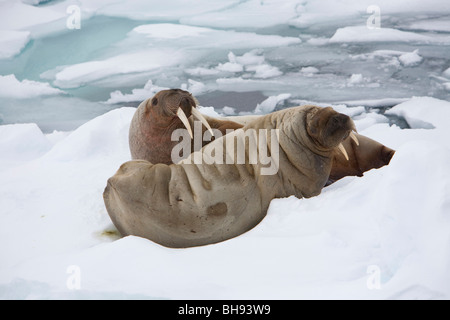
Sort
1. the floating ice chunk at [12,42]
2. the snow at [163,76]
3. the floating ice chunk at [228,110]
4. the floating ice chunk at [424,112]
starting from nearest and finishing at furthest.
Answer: the snow at [163,76] → the floating ice chunk at [424,112] → the floating ice chunk at [12,42] → the floating ice chunk at [228,110]

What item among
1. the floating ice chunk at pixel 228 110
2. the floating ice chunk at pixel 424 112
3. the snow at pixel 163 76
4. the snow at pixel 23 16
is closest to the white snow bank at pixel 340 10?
the snow at pixel 163 76

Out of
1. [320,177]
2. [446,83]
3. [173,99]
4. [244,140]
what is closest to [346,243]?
[320,177]

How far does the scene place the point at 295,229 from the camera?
9.78 ft

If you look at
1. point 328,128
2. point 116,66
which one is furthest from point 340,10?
point 328,128

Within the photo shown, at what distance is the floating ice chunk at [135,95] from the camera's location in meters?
6.39

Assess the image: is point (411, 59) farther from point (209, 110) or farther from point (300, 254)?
point (300, 254)

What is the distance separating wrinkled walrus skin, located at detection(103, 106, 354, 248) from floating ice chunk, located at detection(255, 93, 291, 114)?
7.82 ft

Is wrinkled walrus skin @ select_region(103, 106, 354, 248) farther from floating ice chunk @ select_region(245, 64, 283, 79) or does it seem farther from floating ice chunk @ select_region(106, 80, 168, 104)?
floating ice chunk @ select_region(106, 80, 168, 104)

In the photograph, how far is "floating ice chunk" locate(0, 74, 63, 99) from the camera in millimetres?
6152

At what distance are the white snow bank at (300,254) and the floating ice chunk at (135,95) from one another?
289cm

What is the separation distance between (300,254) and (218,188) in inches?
32.7

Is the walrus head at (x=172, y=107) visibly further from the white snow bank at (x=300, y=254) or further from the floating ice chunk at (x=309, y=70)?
the floating ice chunk at (x=309, y=70)

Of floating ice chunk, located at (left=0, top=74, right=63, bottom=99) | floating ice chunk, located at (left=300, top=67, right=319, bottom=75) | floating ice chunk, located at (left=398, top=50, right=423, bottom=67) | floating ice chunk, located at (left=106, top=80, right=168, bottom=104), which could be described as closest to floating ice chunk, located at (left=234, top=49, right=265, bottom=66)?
floating ice chunk, located at (left=300, top=67, right=319, bottom=75)

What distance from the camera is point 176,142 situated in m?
4.57
